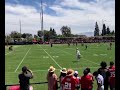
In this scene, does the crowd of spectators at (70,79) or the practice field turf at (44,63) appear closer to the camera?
the crowd of spectators at (70,79)

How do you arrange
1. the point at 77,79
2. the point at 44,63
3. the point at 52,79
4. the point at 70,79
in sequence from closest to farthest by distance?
the point at 70,79, the point at 77,79, the point at 52,79, the point at 44,63

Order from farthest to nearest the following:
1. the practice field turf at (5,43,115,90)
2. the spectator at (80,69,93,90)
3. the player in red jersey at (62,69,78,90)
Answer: the practice field turf at (5,43,115,90)
the spectator at (80,69,93,90)
the player in red jersey at (62,69,78,90)

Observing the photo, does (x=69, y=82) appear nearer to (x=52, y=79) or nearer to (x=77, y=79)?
(x=77, y=79)

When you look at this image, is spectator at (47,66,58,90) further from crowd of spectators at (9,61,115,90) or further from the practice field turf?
the practice field turf

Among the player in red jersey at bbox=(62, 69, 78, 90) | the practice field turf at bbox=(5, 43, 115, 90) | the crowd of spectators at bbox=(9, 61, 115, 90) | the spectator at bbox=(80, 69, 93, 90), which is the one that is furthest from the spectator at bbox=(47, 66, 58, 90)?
the practice field turf at bbox=(5, 43, 115, 90)

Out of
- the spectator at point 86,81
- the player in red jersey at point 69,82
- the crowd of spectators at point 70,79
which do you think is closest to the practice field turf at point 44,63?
the crowd of spectators at point 70,79

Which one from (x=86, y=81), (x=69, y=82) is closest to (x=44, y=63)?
(x=86, y=81)

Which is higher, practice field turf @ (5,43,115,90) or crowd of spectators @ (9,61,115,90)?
crowd of spectators @ (9,61,115,90)

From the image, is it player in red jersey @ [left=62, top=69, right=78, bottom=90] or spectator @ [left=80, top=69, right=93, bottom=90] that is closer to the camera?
player in red jersey @ [left=62, top=69, right=78, bottom=90]

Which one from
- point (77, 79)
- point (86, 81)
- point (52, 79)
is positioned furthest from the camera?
point (52, 79)

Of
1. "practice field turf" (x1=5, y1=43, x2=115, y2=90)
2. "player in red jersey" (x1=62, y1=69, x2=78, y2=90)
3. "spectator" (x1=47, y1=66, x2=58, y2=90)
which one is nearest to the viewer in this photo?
"player in red jersey" (x1=62, y1=69, x2=78, y2=90)

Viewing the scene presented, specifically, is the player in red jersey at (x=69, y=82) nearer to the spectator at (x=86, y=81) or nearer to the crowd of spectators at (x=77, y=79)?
the crowd of spectators at (x=77, y=79)
